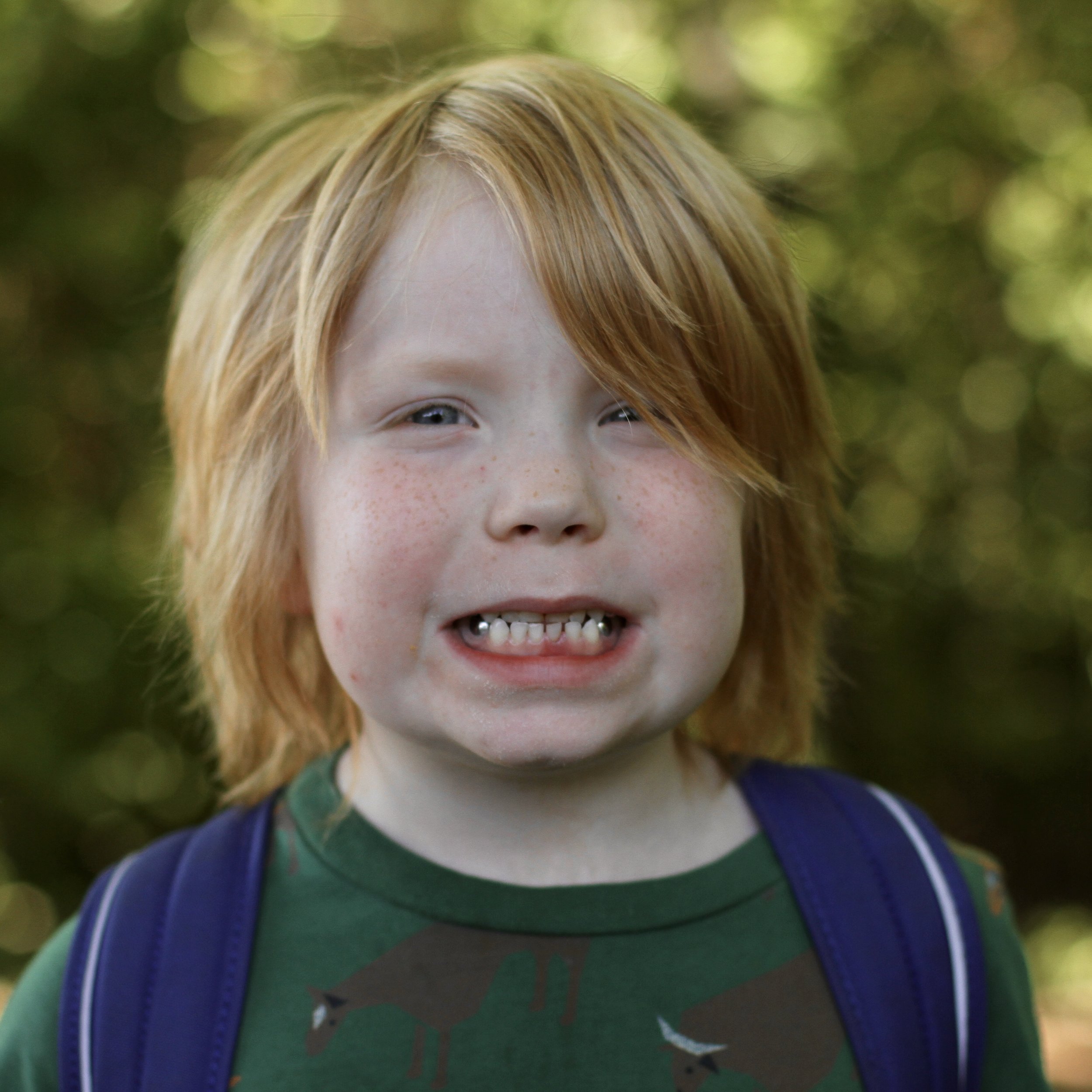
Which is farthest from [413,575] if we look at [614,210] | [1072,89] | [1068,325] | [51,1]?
[1072,89]

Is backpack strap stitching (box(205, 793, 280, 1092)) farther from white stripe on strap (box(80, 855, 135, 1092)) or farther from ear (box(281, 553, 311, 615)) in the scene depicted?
ear (box(281, 553, 311, 615))

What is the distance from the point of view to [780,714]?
1728 millimetres

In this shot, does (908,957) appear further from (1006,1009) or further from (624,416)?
(624,416)

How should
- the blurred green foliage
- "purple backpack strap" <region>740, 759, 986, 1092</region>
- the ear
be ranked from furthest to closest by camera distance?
the blurred green foliage → the ear → "purple backpack strap" <region>740, 759, 986, 1092</region>

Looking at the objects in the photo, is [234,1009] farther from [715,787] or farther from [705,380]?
[705,380]

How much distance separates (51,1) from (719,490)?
2.35 metres

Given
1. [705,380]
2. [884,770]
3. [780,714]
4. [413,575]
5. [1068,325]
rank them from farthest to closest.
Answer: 1. [884,770]
2. [1068,325]
3. [780,714]
4. [705,380]
5. [413,575]

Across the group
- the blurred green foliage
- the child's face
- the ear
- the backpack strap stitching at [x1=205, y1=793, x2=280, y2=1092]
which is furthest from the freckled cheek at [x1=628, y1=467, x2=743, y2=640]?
the blurred green foliage

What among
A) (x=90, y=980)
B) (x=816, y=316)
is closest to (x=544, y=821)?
(x=90, y=980)

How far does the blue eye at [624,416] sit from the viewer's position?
125cm

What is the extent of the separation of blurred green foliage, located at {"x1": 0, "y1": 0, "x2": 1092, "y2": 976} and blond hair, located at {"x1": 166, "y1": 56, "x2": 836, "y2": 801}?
3.47 ft

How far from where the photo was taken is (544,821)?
136cm

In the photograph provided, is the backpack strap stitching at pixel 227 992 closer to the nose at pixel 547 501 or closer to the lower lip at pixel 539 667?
the lower lip at pixel 539 667

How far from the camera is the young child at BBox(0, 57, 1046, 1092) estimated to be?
120 centimetres
